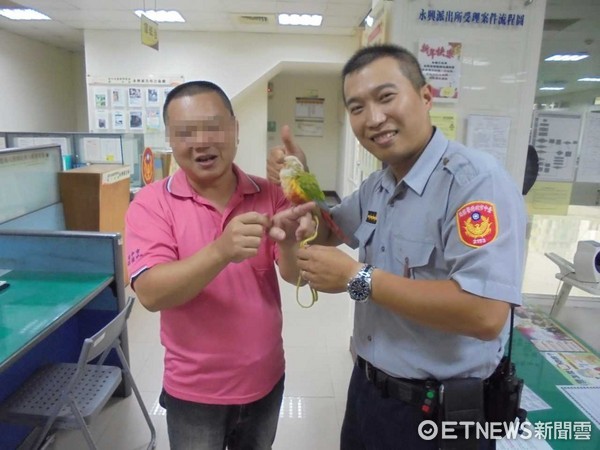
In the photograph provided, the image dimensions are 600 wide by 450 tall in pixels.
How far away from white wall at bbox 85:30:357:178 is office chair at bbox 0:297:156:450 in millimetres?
5520

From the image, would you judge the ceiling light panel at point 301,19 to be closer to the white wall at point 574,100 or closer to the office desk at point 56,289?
the white wall at point 574,100

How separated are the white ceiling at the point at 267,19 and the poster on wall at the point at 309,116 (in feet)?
7.45

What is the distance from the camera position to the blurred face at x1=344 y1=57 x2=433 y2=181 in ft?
3.10

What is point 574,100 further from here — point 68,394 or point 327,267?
point 68,394

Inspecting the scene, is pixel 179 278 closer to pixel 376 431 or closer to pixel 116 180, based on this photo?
pixel 376 431

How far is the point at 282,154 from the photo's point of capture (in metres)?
1.12

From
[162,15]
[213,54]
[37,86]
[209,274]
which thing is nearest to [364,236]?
[209,274]

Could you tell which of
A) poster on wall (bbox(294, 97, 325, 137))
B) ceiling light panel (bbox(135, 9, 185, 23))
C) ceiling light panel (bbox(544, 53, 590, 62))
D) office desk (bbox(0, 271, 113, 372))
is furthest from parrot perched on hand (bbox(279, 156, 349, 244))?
poster on wall (bbox(294, 97, 325, 137))

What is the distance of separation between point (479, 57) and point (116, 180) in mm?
2789

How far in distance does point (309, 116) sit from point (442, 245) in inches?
324

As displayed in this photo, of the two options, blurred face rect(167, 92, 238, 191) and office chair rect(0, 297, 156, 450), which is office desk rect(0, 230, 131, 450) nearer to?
office chair rect(0, 297, 156, 450)

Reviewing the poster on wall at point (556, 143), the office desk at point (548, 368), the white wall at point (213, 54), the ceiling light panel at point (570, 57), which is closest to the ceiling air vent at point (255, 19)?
the white wall at point (213, 54)

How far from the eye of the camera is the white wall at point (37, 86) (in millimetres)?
6984

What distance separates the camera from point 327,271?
3.13ft
